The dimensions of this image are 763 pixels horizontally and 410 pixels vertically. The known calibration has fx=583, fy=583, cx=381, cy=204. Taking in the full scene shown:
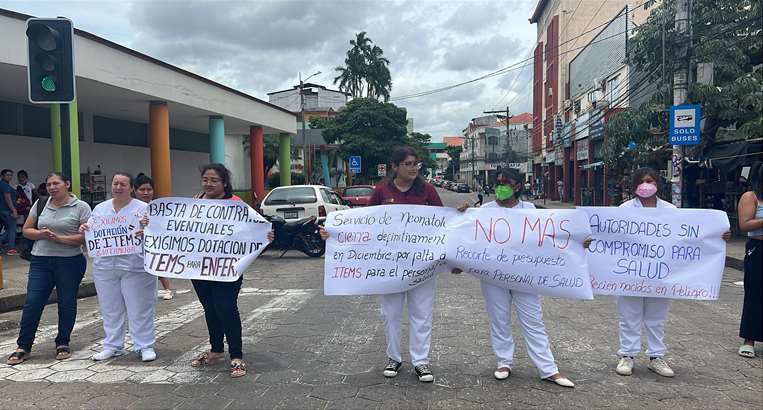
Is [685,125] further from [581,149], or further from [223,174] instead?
[581,149]

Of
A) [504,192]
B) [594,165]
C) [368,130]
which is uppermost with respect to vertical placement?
[368,130]

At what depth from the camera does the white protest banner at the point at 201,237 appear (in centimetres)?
500

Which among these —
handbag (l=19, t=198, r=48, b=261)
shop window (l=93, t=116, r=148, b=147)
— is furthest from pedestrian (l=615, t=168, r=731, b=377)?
shop window (l=93, t=116, r=148, b=147)

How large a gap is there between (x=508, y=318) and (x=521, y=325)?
0.37ft

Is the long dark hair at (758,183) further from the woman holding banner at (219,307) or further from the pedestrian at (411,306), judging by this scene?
the woman holding banner at (219,307)

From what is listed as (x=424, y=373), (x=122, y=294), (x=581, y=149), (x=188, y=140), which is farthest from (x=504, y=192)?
(x=581, y=149)

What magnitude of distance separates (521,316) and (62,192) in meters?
4.21

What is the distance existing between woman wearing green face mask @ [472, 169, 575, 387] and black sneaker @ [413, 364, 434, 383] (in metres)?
0.53

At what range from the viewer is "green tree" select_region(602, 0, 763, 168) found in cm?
1455

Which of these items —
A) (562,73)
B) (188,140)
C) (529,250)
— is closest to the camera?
(529,250)

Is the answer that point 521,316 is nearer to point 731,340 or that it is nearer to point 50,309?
point 731,340

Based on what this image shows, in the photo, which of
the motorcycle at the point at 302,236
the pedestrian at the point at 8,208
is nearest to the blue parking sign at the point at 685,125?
the motorcycle at the point at 302,236

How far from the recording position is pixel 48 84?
7.05 m

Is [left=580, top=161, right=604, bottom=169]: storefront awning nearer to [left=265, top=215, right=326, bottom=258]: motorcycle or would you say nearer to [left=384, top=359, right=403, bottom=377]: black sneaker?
[left=265, top=215, right=326, bottom=258]: motorcycle
